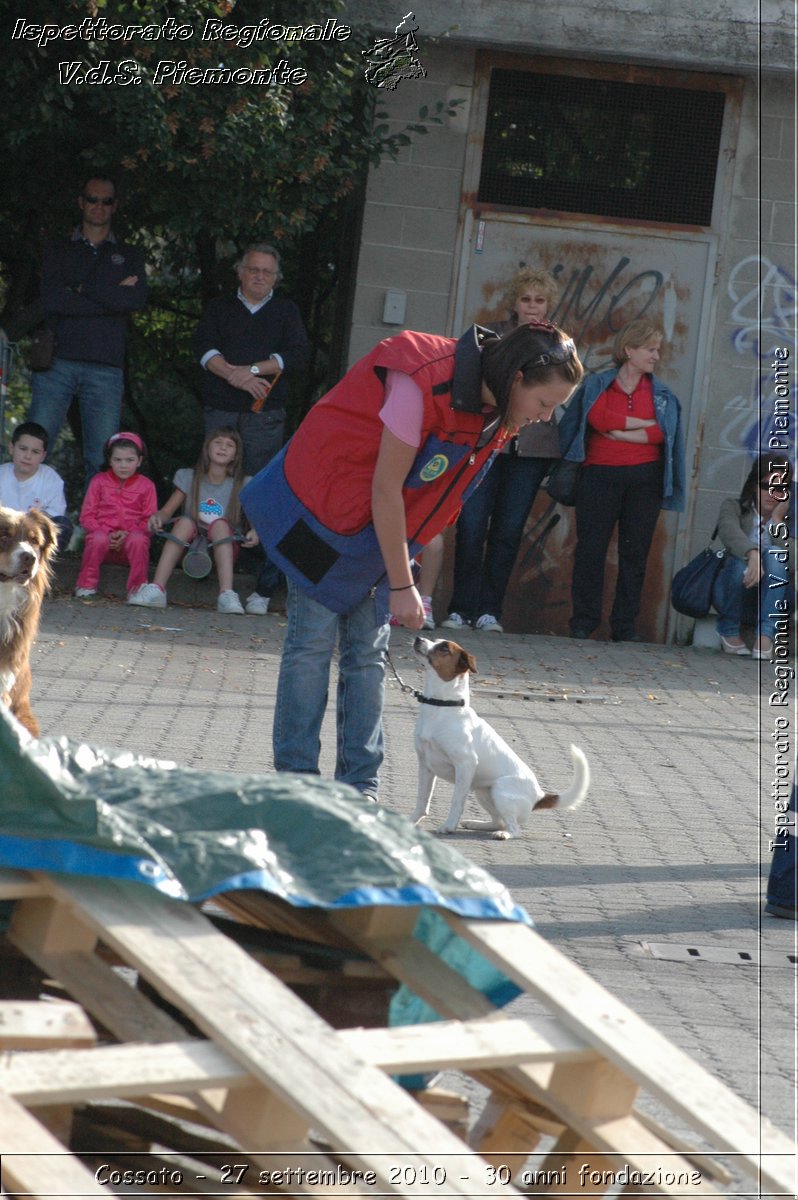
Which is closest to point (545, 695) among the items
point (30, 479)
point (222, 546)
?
point (222, 546)

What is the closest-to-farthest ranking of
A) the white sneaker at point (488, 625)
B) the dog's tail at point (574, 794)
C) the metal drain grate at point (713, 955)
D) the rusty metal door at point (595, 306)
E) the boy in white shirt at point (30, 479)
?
the metal drain grate at point (713, 955), the dog's tail at point (574, 794), the boy in white shirt at point (30, 479), the white sneaker at point (488, 625), the rusty metal door at point (595, 306)

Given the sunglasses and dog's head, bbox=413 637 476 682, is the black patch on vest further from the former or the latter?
dog's head, bbox=413 637 476 682

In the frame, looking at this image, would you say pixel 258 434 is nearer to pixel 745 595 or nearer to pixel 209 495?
pixel 209 495

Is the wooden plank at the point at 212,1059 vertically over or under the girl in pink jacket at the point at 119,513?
under

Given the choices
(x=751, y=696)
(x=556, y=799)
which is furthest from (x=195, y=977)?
(x=751, y=696)

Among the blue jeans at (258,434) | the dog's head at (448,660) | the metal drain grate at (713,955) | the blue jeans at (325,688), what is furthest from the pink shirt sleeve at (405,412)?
the blue jeans at (258,434)

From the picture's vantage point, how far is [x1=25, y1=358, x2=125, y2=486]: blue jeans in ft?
Result: 39.3

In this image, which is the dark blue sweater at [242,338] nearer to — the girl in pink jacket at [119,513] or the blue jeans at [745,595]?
the girl in pink jacket at [119,513]

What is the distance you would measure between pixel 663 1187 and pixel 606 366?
1097 centimetres

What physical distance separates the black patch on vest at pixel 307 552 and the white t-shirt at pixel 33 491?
600cm

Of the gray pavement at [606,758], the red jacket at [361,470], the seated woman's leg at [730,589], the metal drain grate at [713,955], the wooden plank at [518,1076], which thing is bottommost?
the metal drain grate at [713,955]

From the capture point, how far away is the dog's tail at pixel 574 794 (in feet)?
21.2

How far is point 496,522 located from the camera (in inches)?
493

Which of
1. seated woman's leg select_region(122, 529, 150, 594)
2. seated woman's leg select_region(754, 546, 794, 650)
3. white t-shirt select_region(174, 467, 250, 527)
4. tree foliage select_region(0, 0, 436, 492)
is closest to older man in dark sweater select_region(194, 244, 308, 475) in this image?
white t-shirt select_region(174, 467, 250, 527)
